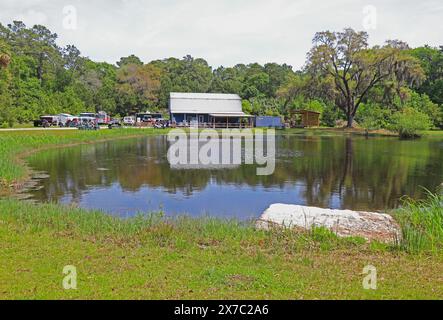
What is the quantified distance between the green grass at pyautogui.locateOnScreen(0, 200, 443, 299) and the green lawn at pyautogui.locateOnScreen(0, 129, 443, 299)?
15mm

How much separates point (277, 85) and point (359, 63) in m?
25.2

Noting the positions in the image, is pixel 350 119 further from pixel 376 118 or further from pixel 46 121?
pixel 46 121

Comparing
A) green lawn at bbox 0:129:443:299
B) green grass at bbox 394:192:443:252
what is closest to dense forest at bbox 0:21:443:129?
green lawn at bbox 0:129:443:299

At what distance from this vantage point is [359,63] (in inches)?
2106

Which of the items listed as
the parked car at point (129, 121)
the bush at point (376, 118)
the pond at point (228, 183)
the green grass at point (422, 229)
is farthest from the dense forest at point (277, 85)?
the green grass at point (422, 229)

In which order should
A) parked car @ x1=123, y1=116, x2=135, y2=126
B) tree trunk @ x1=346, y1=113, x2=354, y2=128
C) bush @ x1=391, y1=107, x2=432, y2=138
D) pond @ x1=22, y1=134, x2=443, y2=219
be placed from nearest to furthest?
pond @ x1=22, y1=134, x2=443, y2=219 < bush @ x1=391, y1=107, x2=432, y2=138 < parked car @ x1=123, y1=116, x2=135, y2=126 < tree trunk @ x1=346, y1=113, x2=354, y2=128

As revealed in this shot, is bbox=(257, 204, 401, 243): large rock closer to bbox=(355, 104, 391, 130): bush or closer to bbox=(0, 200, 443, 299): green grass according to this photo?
bbox=(0, 200, 443, 299): green grass

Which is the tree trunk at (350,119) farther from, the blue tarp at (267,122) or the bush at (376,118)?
the blue tarp at (267,122)

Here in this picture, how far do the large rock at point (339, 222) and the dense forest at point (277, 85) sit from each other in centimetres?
3776

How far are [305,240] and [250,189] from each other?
870 cm

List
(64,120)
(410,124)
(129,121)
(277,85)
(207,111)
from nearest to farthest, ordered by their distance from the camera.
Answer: (410,124) < (64,120) < (129,121) < (207,111) < (277,85)

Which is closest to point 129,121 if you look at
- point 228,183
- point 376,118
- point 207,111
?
point 207,111

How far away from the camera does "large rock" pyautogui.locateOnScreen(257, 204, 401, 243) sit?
8609 millimetres
